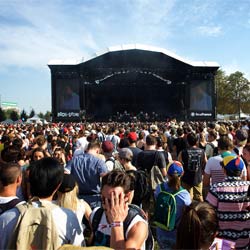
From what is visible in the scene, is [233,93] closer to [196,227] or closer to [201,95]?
[201,95]

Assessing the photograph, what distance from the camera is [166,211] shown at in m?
2.91

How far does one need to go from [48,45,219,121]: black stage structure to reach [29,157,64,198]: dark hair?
2676 cm

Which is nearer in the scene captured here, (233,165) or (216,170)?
(233,165)

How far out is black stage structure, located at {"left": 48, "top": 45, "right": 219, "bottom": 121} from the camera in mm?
28484

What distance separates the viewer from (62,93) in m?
28.4

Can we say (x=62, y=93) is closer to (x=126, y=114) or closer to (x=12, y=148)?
(x=126, y=114)

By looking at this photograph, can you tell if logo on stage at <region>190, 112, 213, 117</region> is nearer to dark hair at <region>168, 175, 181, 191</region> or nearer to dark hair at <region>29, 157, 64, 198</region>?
dark hair at <region>168, 175, 181, 191</region>

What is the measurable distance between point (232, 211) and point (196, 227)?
1.25m

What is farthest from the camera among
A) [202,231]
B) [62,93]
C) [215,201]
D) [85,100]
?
[85,100]

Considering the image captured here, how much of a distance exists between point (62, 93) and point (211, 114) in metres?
13.9

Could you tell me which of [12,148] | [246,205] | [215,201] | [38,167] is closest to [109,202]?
[38,167]

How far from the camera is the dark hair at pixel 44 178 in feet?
6.72

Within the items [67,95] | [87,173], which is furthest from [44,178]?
[67,95]

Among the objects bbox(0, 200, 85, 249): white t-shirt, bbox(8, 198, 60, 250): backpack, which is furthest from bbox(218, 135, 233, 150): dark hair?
bbox(8, 198, 60, 250): backpack
